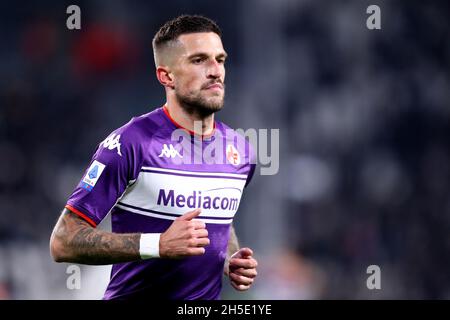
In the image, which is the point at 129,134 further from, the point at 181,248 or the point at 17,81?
the point at 17,81

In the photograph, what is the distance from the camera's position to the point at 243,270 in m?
4.89

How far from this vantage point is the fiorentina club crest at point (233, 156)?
5.19 meters

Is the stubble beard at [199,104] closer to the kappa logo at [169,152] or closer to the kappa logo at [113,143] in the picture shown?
the kappa logo at [169,152]

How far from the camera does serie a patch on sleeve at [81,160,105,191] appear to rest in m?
4.57

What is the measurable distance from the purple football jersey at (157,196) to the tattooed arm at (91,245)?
0.11 metres

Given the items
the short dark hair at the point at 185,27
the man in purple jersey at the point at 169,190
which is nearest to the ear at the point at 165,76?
the man in purple jersey at the point at 169,190

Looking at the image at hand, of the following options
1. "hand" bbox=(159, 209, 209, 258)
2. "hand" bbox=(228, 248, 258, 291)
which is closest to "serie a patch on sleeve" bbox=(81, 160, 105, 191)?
"hand" bbox=(159, 209, 209, 258)

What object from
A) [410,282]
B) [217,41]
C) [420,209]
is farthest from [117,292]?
[420,209]

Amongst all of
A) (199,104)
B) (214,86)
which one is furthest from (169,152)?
(214,86)

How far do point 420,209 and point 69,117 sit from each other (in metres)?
5.24

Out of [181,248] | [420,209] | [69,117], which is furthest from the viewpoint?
[69,117]

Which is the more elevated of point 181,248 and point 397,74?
point 397,74

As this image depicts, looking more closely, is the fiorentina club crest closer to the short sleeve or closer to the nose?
the nose

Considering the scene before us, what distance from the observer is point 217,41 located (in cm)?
501
